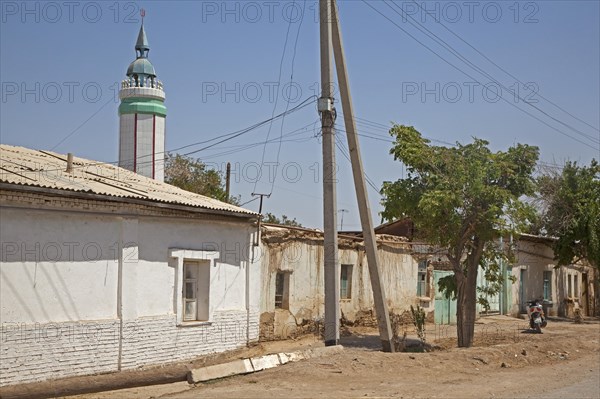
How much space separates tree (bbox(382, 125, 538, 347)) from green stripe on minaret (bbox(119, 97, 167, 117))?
75.9ft

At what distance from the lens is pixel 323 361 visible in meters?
14.9

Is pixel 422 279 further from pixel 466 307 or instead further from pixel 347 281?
pixel 466 307

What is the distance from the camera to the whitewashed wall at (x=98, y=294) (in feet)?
40.7

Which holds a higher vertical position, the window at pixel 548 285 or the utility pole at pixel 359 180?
the utility pole at pixel 359 180

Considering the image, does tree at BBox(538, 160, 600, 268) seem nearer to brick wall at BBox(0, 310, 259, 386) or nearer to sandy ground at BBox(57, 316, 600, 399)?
sandy ground at BBox(57, 316, 600, 399)

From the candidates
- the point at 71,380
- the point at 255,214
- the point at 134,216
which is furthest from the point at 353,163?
the point at 71,380

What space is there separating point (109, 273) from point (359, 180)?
19.7 feet

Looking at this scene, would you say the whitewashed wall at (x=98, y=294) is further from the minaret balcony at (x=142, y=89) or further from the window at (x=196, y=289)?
the minaret balcony at (x=142, y=89)

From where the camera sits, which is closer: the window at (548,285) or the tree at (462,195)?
→ the tree at (462,195)

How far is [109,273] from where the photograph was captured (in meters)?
14.1

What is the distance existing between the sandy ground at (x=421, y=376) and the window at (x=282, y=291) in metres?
1.05

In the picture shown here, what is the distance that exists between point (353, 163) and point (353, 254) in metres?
5.71

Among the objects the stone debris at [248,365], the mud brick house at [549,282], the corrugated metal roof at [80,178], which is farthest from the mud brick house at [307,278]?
the mud brick house at [549,282]

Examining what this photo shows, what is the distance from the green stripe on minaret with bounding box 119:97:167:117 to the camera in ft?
131
